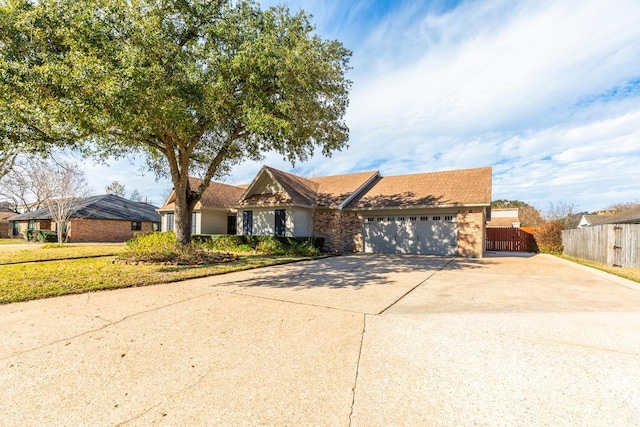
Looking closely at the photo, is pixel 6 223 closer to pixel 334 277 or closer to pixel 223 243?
pixel 223 243

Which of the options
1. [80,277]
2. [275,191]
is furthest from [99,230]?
[80,277]

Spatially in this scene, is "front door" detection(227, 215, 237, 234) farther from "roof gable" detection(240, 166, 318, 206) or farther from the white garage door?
the white garage door

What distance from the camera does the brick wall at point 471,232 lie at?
52.1ft

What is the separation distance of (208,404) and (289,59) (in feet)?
30.9

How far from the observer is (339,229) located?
19.1m

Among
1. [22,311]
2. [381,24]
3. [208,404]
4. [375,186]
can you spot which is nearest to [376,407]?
[208,404]

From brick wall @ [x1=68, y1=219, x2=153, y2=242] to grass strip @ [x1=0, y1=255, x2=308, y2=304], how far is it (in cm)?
1961

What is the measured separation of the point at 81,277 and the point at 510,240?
25296 mm

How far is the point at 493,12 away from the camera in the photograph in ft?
29.1

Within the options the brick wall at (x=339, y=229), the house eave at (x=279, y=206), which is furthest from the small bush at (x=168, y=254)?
the brick wall at (x=339, y=229)

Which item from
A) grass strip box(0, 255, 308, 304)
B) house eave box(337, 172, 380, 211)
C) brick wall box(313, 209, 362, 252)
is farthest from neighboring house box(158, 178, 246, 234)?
grass strip box(0, 255, 308, 304)

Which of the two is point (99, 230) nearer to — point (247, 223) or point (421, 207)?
point (247, 223)

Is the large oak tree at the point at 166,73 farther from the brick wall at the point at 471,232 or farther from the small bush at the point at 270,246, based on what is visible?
the brick wall at the point at 471,232

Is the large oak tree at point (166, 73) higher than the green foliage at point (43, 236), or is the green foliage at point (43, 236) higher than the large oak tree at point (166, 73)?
the large oak tree at point (166, 73)
